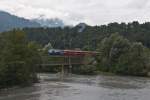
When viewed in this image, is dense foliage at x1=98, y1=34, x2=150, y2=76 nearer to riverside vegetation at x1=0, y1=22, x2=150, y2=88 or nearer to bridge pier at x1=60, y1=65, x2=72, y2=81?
riverside vegetation at x1=0, y1=22, x2=150, y2=88

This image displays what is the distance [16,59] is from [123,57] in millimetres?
33266

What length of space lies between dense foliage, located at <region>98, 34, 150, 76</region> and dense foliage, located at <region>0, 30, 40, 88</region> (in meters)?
25.8

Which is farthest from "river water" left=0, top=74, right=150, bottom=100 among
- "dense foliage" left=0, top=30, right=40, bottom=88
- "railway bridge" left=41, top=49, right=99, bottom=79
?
"railway bridge" left=41, top=49, right=99, bottom=79

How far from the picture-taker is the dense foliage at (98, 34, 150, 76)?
87.6 meters

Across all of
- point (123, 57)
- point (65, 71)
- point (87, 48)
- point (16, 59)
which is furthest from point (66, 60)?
point (87, 48)

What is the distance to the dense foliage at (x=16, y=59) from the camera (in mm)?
61000

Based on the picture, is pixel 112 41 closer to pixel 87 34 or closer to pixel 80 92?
pixel 80 92

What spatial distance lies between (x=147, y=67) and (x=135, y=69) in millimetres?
3454

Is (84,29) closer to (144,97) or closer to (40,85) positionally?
(40,85)

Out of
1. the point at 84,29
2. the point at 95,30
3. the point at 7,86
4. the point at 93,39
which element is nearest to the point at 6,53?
the point at 7,86

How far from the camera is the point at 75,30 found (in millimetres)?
171125

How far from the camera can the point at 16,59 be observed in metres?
64.2

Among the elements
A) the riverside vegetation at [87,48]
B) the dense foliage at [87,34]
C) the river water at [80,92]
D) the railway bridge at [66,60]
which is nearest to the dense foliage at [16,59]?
the riverside vegetation at [87,48]

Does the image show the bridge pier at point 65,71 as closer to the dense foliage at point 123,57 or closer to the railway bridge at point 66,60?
the railway bridge at point 66,60
